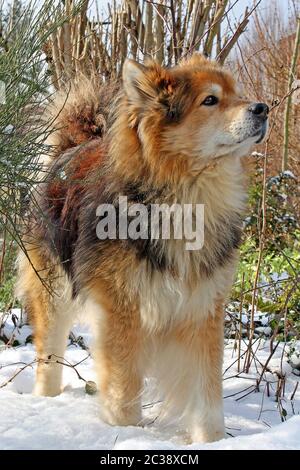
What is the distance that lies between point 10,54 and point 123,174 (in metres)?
0.84

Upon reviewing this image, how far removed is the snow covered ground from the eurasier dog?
20 cm

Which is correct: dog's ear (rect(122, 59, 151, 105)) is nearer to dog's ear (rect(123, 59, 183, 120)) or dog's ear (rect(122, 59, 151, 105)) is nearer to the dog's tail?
dog's ear (rect(123, 59, 183, 120))

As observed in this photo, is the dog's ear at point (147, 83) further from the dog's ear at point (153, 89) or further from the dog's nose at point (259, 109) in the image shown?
the dog's nose at point (259, 109)

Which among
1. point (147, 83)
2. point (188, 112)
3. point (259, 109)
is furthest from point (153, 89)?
point (259, 109)

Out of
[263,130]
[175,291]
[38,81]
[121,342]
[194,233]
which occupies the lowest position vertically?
[121,342]

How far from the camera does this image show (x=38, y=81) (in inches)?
121

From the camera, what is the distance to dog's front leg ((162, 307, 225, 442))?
10.9ft

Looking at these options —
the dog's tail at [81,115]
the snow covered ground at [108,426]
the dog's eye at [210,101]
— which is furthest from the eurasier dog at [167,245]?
the dog's tail at [81,115]

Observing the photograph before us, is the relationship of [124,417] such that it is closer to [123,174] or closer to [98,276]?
[98,276]

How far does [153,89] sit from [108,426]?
70.3 inches

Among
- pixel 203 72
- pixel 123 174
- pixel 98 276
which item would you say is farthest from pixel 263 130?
pixel 98 276

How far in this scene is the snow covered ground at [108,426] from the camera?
100 inches

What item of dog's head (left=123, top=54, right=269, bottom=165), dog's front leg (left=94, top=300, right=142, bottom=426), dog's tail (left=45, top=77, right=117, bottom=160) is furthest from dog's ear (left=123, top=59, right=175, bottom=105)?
dog's front leg (left=94, top=300, right=142, bottom=426)

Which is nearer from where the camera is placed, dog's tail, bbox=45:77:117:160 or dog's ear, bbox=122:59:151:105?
dog's ear, bbox=122:59:151:105
